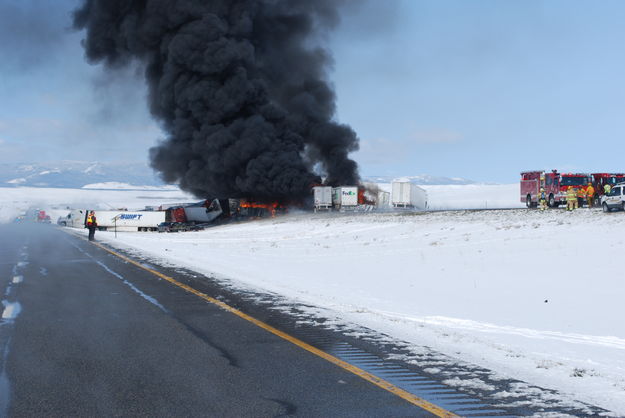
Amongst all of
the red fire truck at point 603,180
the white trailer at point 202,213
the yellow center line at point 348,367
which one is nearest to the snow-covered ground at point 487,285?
the yellow center line at point 348,367

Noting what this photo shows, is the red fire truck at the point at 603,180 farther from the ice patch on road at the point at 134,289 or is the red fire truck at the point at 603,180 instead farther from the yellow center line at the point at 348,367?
the yellow center line at the point at 348,367

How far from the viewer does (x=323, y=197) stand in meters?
55.4

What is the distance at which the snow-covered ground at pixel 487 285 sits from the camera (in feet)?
23.9

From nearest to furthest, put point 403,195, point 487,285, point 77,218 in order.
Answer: point 487,285 < point 403,195 < point 77,218

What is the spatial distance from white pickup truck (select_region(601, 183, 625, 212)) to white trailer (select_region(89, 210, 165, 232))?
39.3 metres

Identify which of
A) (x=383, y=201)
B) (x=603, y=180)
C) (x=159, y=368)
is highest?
(x=603, y=180)

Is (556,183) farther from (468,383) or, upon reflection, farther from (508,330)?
(468,383)

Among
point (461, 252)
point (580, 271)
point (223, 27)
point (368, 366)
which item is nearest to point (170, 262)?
point (461, 252)

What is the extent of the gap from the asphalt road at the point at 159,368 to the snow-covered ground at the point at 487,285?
196 cm

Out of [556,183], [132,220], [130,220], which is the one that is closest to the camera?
[556,183]

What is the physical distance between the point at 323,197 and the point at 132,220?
18.0 meters

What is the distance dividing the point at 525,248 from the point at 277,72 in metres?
52.4


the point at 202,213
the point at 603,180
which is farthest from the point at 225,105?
the point at 603,180

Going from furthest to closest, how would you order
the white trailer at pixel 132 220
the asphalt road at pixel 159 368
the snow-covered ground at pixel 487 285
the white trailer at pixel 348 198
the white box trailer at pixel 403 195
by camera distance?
the white trailer at pixel 132 220
the white trailer at pixel 348 198
the white box trailer at pixel 403 195
the snow-covered ground at pixel 487 285
the asphalt road at pixel 159 368
